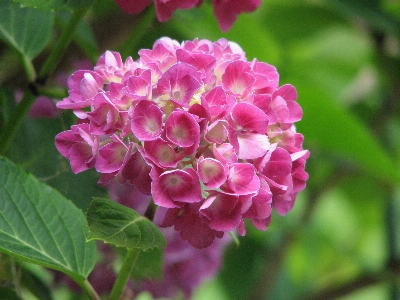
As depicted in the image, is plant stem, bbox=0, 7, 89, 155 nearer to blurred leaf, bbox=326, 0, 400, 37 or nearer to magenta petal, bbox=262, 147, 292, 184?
magenta petal, bbox=262, 147, 292, 184

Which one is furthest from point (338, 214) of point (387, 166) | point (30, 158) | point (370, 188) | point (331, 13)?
point (30, 158)

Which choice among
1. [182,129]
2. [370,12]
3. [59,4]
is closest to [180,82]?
[182,129]

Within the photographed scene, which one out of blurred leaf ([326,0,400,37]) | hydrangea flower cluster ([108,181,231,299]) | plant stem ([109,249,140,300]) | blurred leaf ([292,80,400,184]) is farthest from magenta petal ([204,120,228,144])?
blurred leaf ([326,0,400,37])

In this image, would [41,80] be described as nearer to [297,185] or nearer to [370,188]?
[297,185]

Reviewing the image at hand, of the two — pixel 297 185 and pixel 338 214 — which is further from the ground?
pixel 297 185

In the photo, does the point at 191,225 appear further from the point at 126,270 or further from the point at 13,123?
Answer: the point at 13,123

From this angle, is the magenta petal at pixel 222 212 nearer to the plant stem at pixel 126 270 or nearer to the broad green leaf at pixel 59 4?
the plant stem at pixel 126 270

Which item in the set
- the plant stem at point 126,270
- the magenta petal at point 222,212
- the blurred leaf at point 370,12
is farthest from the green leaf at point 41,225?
the blurred leaf at point 370,12
